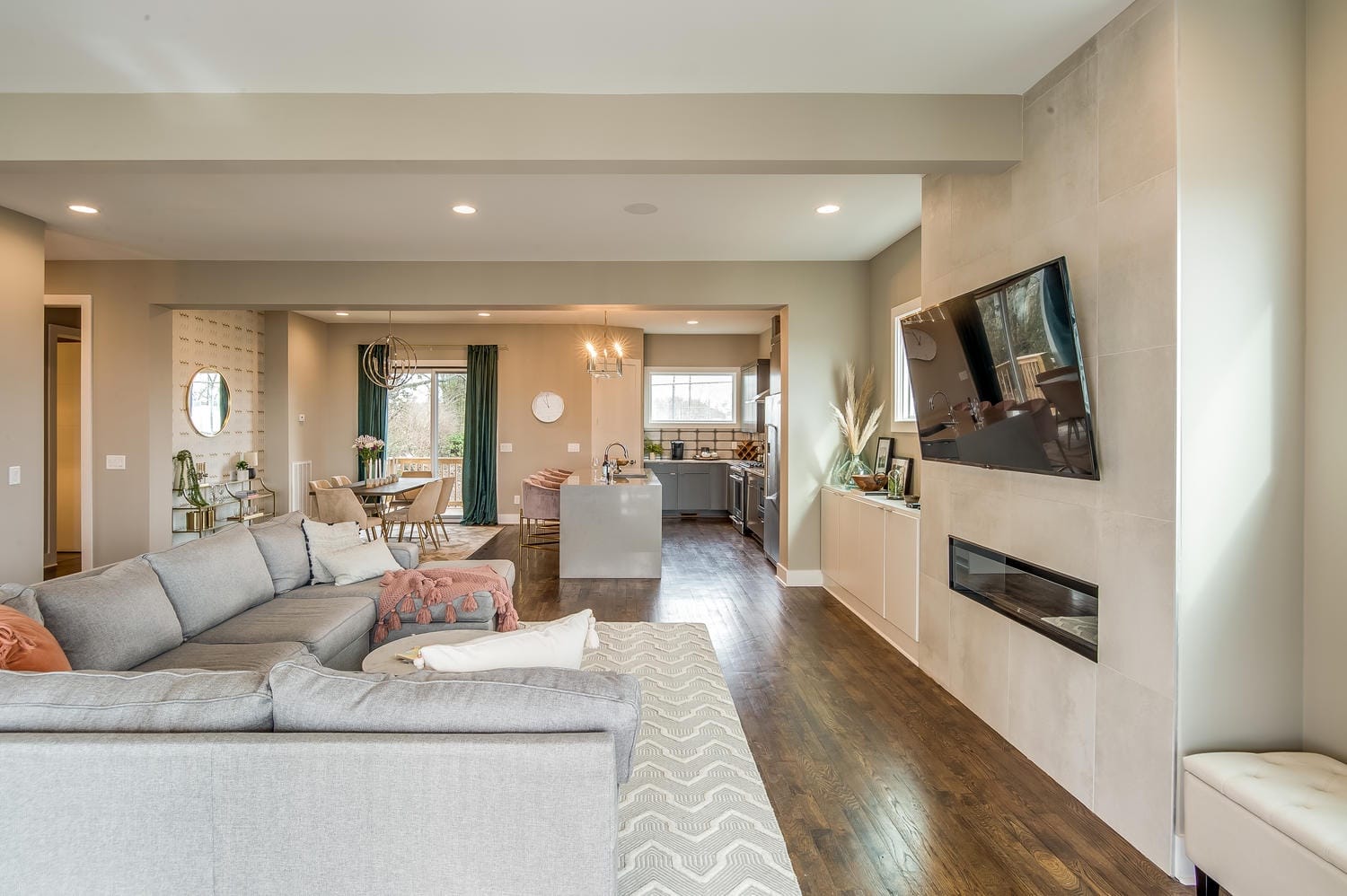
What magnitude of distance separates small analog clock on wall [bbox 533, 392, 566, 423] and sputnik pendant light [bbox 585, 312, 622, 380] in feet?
1.99

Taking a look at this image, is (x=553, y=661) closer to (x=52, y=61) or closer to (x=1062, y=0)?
(x=1062, y=0)

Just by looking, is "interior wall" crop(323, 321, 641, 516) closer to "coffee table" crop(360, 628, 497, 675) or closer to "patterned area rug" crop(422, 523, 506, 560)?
"patterned area rug" crop(422, 523, 506, 560)

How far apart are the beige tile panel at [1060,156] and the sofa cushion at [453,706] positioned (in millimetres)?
2303

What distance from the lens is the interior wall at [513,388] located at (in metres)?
9.33

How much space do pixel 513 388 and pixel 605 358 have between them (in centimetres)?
231

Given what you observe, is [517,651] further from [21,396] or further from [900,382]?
[21,396]

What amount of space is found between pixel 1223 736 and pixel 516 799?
2.06 m

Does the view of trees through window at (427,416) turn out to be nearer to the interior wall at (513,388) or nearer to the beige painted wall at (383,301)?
the interior wall at (513,388)

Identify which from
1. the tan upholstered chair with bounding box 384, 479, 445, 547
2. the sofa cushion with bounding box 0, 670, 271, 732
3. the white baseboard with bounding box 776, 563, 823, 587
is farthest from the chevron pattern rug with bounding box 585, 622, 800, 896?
the tan upholstered chair with bounding box 384, 479, 445, 547

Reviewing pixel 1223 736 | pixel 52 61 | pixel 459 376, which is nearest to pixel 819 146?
pixel 1223 736

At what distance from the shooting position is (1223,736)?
6.73 ft

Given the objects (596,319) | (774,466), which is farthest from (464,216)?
(596,319)

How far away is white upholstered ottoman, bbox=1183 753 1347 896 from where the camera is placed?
A: 5.24 ft

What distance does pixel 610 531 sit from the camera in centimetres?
610
